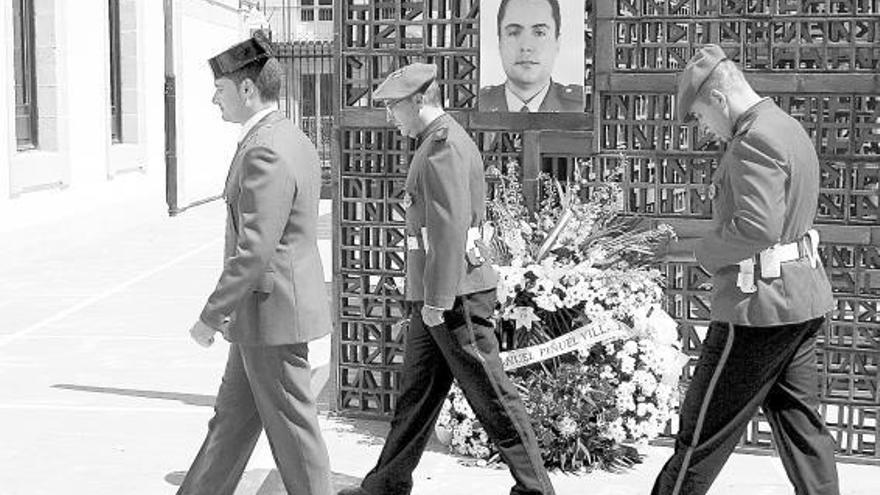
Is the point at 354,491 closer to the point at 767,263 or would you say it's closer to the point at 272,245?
the point at 272,245

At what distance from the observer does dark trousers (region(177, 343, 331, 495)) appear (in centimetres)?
493

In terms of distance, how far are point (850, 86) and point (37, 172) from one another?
39.4 feet

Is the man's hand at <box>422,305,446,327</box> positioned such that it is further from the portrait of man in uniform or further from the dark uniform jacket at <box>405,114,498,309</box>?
the portrait of man in uniform

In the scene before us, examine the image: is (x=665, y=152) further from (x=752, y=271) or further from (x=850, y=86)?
(x=752, y=271)

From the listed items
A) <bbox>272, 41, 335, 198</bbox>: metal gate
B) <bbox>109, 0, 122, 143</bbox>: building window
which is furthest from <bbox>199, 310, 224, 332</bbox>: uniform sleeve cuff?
<bbox>109, 0, 122, 143</bbox>: building window

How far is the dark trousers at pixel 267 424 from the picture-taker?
4.93 metres

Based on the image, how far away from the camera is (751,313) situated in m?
4.71

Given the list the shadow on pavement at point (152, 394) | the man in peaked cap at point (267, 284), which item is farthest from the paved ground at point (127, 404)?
the man in peaked cap at point (267, 284)

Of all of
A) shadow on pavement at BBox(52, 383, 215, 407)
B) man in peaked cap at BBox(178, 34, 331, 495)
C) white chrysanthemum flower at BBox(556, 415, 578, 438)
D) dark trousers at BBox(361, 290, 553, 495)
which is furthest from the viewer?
shadow on pavement at BBox(52, 383, 215, 407)

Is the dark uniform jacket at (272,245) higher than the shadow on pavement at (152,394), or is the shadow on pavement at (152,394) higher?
the dark uniform jacket at (272,245)

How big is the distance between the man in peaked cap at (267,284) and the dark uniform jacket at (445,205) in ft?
1.56

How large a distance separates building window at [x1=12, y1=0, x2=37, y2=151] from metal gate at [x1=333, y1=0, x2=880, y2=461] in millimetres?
10156

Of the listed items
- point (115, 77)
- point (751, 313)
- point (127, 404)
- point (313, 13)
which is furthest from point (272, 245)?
point (313, 13)

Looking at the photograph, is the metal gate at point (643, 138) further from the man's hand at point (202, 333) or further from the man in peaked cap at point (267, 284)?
the man's hand at point (202, 333)
